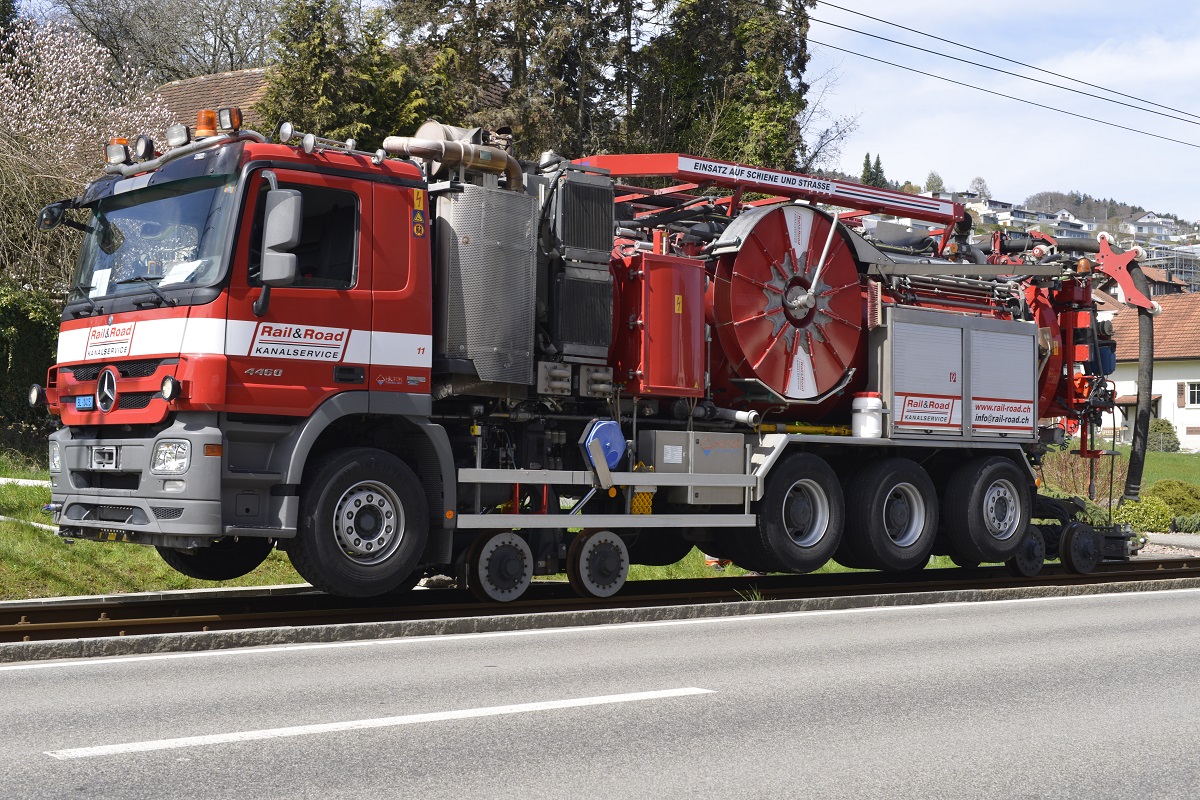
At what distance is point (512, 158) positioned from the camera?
11.5 metres

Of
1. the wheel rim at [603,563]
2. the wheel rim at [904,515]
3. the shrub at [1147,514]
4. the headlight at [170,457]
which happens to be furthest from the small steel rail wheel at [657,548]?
the shrub at [1147,514]

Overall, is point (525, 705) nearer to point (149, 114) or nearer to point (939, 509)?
point (939, 509)

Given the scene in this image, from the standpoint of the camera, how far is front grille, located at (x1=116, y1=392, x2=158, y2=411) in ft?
32.5

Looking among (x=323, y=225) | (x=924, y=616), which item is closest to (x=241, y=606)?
(x=323, y=225)

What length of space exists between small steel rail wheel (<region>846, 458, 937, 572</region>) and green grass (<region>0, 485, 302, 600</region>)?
5903 mm

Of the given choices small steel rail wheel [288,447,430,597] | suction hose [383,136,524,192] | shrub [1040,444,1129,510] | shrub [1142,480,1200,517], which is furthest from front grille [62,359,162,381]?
shrub [1142,480,1200,517]

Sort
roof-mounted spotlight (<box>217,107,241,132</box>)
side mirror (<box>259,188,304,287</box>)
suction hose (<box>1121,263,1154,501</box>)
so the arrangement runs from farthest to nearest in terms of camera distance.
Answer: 1. suction hose (<box>1121,263,1154,501</box>)
2. roof-mounted spotlight (<box>217,107,241,132</box>)
3. side mirror (<box>259,188,304,287</box>)

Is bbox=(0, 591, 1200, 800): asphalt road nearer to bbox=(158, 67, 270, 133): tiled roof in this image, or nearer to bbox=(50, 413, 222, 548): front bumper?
bbox=(50, 413, 222, 548): front bumper

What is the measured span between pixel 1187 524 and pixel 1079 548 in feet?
37.0

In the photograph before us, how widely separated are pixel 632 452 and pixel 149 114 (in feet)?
65.0

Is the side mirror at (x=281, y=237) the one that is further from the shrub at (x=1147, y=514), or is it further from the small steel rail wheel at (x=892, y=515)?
the shrub at (x=1147, y=514)

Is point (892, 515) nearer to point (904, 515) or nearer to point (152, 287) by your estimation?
point (904, 515)

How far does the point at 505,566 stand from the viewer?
1127 cm

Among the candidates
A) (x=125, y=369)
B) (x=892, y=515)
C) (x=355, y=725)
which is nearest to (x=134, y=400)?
(x=125, y=369)
